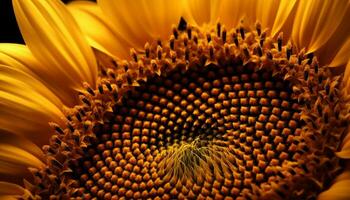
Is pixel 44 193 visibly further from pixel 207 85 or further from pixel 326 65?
pixel 326 65

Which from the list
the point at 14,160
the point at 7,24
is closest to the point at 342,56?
the point at 14,160

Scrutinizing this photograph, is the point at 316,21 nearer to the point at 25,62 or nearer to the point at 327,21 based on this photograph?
the point at 327,21

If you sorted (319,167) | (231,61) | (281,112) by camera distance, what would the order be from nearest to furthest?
(319,167)
(281,112)
(231,61)

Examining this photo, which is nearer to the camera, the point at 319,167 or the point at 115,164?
the point at 319,167

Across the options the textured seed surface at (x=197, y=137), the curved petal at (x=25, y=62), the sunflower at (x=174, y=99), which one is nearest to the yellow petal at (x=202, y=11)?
the sunflower at (x=174, y=99)

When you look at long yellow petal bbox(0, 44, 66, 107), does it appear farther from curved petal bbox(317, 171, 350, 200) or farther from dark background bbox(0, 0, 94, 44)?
curved petal bbox(317, 171, 350, 200)

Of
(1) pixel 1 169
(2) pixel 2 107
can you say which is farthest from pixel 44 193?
(2) pixel 2 107
